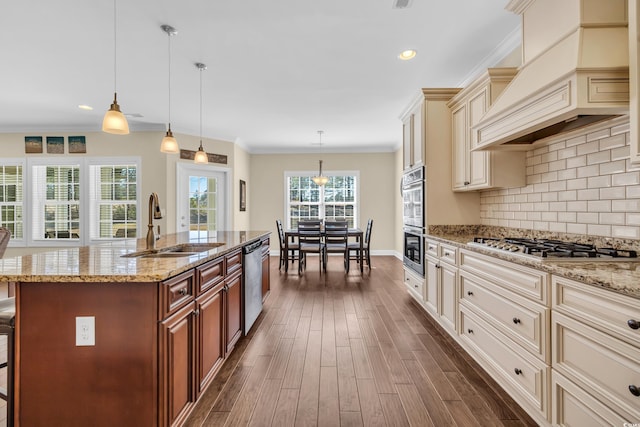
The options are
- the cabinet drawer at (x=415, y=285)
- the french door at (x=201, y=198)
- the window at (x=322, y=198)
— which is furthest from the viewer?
the window at (x=322, y=198)

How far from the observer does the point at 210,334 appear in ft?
6.07

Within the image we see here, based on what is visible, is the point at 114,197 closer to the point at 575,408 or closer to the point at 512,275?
the point at 512,275

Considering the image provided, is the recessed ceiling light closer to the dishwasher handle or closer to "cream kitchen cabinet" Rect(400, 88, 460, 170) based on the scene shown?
"cream kitchen cabinet" Rect(400, 88, 460, 170)

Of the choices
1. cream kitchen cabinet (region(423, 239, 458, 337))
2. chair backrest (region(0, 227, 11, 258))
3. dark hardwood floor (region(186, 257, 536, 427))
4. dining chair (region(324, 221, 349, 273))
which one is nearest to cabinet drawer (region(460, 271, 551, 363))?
cream kitchen cabinet (region(423, 239, 458, 337))

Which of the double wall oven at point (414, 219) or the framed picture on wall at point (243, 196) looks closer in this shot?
the double wall oven at point (414, 219)

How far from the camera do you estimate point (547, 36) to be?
5.75ft

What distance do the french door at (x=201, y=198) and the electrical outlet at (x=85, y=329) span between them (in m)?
4.43

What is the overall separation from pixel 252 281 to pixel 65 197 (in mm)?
4812

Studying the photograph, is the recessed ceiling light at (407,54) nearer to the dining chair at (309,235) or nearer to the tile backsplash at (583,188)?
the tile backsplash at (583,188)

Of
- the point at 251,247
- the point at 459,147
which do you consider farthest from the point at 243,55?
the point at 459,147

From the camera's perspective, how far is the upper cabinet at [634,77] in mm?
1275

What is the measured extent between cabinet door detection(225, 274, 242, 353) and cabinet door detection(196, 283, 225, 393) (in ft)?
0.30

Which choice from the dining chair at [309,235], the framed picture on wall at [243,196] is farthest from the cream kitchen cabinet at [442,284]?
the framed picture on wall at [243,196]

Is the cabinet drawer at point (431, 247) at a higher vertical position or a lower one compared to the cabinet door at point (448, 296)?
higher
